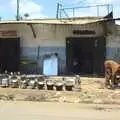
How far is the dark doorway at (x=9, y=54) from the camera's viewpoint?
122ft

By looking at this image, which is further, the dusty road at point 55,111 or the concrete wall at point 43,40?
the concrete wall at point 43,40

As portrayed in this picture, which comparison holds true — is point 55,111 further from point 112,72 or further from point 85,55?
point 85,55

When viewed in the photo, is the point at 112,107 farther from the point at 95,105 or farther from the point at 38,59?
the point at 38,59

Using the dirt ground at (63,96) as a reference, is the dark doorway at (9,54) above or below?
above

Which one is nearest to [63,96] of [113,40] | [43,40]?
[113,40]

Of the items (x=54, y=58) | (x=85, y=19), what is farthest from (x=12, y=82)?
(x=85, y=19)

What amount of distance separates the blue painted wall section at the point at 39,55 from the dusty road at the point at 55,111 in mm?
15894

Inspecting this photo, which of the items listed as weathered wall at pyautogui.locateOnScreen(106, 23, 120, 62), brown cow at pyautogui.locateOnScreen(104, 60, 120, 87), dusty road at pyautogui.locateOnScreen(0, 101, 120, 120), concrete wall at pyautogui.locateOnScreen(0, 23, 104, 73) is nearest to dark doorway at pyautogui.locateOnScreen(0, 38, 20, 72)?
concrete wall at pyautogui.locateOnScreen(0, 23, 104, 73)

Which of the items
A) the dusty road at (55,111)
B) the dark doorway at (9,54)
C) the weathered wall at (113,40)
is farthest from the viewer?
the dark doorway at (9,54)

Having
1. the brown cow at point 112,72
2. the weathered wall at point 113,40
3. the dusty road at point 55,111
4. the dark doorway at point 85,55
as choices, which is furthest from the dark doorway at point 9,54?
the dusty road at point 55,111

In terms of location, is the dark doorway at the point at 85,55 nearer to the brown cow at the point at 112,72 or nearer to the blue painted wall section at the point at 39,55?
the blue painted wall section at the point at 39,55

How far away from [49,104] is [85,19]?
20178 millimetres

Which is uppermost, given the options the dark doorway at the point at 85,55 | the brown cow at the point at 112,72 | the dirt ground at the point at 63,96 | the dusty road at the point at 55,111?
the dark doorway at the point at 85,55

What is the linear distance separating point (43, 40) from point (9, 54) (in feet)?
8.98
